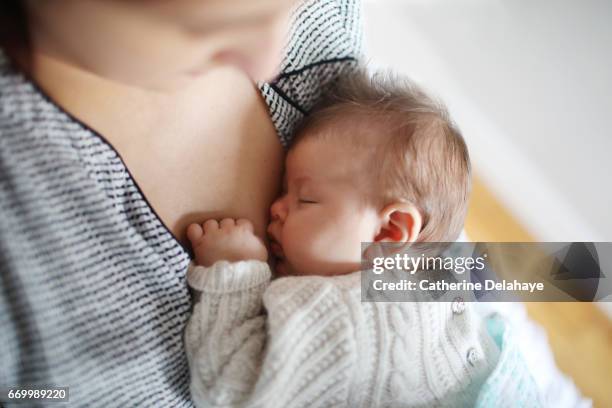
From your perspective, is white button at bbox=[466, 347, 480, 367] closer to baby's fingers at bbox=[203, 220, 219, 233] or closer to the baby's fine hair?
the baby's fine hair

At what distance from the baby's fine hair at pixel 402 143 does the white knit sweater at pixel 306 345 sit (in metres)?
0.15

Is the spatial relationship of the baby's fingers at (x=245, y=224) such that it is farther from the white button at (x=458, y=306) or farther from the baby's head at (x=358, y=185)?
the white button at (x=458, y=306)

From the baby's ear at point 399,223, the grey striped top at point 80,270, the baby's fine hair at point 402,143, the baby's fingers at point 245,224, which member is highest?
the baby's fine hair at point 402,143

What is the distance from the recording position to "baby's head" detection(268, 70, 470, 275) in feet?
2.67

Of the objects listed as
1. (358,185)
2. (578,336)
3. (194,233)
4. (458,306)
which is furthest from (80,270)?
(578,336)

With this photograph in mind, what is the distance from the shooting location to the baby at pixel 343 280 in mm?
691

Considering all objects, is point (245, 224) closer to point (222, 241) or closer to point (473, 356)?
point (222, 241)

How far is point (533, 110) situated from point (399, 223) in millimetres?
891

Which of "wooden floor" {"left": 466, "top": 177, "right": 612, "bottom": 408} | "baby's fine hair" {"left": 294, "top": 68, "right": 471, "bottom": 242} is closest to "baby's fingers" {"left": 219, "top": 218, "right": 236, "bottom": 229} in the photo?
"baby's fine hair" {"left": 294, "top": 68, "right": 471, "bottom": 242}

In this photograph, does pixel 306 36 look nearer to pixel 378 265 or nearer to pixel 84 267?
pixel 378 265

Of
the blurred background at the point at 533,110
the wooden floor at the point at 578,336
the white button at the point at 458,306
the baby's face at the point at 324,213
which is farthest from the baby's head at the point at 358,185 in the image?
the wooden floor at the point at 578,336

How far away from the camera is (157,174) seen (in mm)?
653

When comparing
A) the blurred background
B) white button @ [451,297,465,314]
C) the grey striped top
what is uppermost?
the blurred background

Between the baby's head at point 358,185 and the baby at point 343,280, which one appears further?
the baby's head at point 358,185
